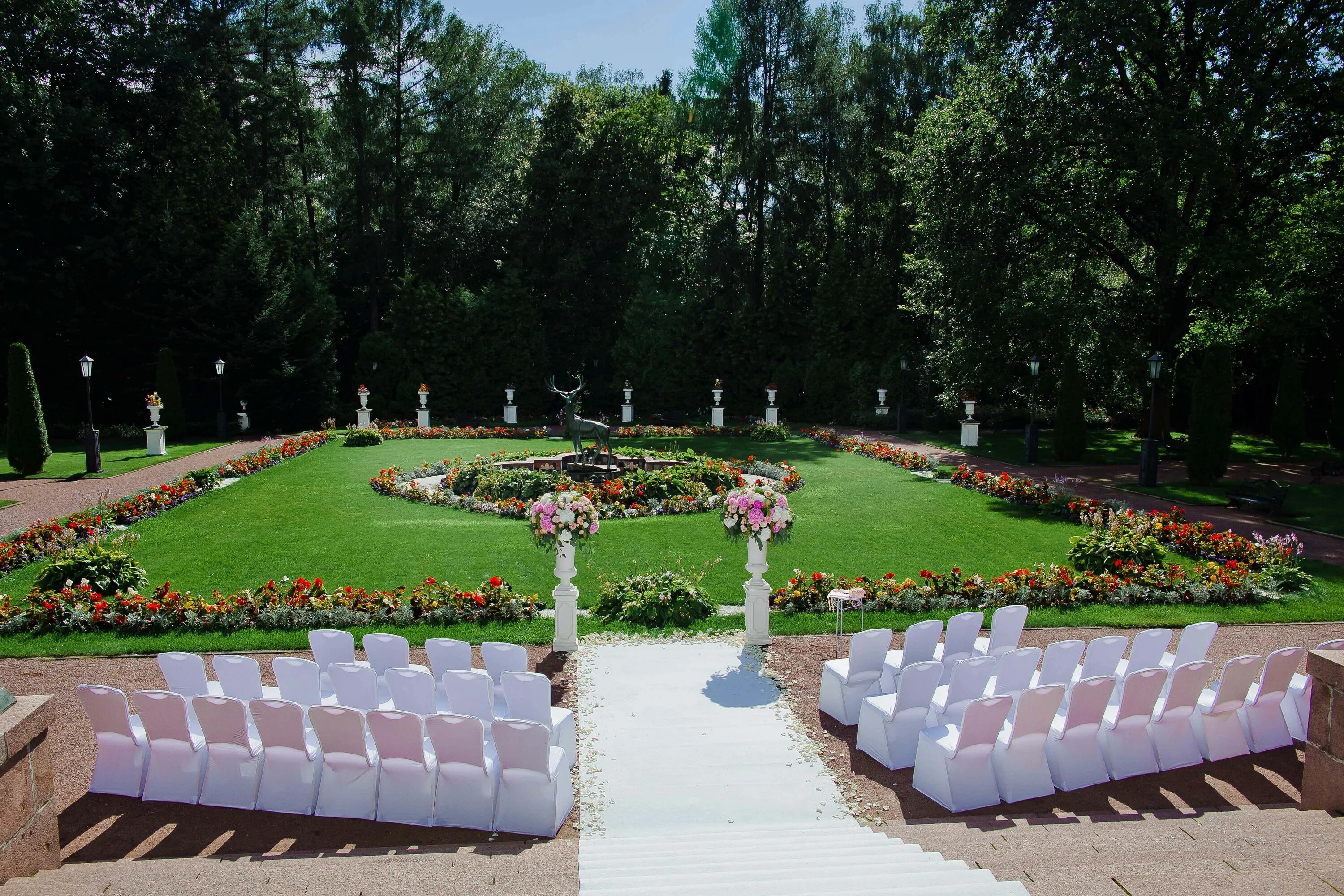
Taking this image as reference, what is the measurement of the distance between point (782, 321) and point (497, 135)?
17.7 meters

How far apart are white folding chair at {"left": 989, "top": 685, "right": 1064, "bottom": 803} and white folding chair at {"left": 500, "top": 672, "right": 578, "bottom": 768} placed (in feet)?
10.5

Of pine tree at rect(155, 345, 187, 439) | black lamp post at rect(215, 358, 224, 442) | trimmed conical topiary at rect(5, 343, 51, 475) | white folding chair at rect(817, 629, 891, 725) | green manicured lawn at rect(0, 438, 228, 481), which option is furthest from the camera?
pine tree at rect(155, 345, 187, 439)

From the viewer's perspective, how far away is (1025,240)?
25484mm

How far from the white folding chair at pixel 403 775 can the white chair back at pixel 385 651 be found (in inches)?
60.6

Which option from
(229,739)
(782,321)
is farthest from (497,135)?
(229,739)

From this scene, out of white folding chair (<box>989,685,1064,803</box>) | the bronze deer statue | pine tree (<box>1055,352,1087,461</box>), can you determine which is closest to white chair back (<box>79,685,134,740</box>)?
white folding chair (<box>989,685,1064,803</box>)

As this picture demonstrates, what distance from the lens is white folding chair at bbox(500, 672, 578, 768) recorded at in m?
6.37

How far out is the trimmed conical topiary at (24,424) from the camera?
2130 cm

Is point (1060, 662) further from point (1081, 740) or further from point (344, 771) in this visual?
point (344, 771)

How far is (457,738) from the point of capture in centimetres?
593

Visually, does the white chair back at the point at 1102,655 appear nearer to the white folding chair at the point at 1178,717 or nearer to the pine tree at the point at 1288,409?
the white folding chair at the point at 1178,717

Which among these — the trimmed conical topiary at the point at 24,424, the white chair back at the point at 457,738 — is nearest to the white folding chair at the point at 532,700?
the white chair back at the point at 457,738

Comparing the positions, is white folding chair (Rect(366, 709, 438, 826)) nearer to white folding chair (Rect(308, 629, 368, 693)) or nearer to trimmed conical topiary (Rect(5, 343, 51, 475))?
white folding chair (Rect(308, 629, 368, 693))

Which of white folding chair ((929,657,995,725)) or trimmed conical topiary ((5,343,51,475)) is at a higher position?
trimmed conical topiary ((5,343,51,475))
